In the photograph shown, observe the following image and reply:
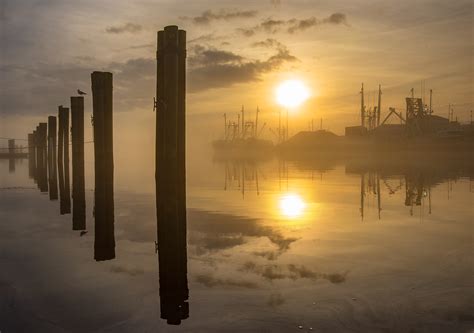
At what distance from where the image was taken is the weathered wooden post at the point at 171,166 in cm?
747

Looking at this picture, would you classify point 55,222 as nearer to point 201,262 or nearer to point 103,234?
point 103,234

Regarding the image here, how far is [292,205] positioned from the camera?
19.4 m

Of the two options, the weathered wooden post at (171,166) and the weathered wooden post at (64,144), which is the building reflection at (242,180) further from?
the weathered wooden post at (171,166)

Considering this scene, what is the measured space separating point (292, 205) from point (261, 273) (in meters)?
10.7

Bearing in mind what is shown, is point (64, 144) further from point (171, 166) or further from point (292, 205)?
point (171, 166)

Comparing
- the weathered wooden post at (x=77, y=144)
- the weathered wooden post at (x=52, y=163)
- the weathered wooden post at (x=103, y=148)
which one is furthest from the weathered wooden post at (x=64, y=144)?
the weathered wooden post at (x=103, y=148)

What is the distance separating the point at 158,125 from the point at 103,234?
4.42 meters

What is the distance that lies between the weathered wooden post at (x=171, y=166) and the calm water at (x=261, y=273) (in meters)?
0.52

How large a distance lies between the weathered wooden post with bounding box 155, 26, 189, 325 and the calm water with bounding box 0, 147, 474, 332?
52cm

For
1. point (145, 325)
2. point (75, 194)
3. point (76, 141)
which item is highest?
point (76, 141)

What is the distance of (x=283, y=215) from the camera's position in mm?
16781

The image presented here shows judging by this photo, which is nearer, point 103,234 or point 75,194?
point 103,234


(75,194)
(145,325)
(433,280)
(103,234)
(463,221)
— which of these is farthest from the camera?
(75,194)

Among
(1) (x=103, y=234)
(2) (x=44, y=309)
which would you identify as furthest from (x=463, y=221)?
(2) (x=44, y=309)
